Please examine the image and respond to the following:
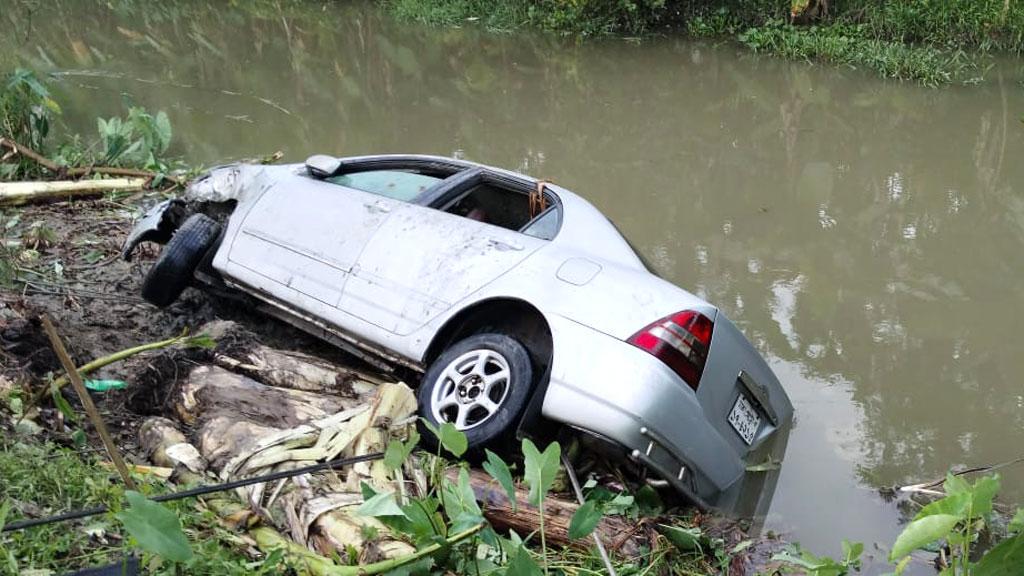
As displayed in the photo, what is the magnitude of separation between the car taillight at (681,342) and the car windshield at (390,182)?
1.69 metres

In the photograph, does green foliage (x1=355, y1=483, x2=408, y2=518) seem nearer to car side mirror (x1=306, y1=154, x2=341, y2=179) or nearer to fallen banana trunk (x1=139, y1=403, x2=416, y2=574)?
fallen banana trunk (x1=139, y1=403, x2=416, y2=574)

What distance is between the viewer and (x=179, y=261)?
16.6 ft

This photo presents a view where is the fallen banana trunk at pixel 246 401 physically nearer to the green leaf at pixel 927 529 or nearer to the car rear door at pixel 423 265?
the car rear door at pixel 423 265

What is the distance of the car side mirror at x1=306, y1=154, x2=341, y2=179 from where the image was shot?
5117mm

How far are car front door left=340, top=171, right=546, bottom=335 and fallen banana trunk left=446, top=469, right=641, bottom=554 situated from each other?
0.94 meters

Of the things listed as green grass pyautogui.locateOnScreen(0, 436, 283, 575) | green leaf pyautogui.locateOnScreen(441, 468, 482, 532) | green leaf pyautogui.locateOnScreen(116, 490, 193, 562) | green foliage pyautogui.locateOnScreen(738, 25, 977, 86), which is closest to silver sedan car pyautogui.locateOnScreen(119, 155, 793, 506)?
green leaf pyautogui.locateOnScreen(441, 468, 482, 532)

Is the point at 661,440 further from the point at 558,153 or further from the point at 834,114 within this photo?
the point at 834,114

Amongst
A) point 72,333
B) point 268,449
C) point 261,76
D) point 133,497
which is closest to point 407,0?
point 261,76

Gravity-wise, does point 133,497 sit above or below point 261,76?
below

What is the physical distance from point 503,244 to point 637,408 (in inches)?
44.2

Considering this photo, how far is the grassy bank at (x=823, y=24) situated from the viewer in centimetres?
1409

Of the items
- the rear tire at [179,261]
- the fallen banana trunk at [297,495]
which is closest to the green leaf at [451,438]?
the fallen banana trunk at [297,495]

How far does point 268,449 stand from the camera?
348 centimetres

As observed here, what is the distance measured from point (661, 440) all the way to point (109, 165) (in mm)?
6055
